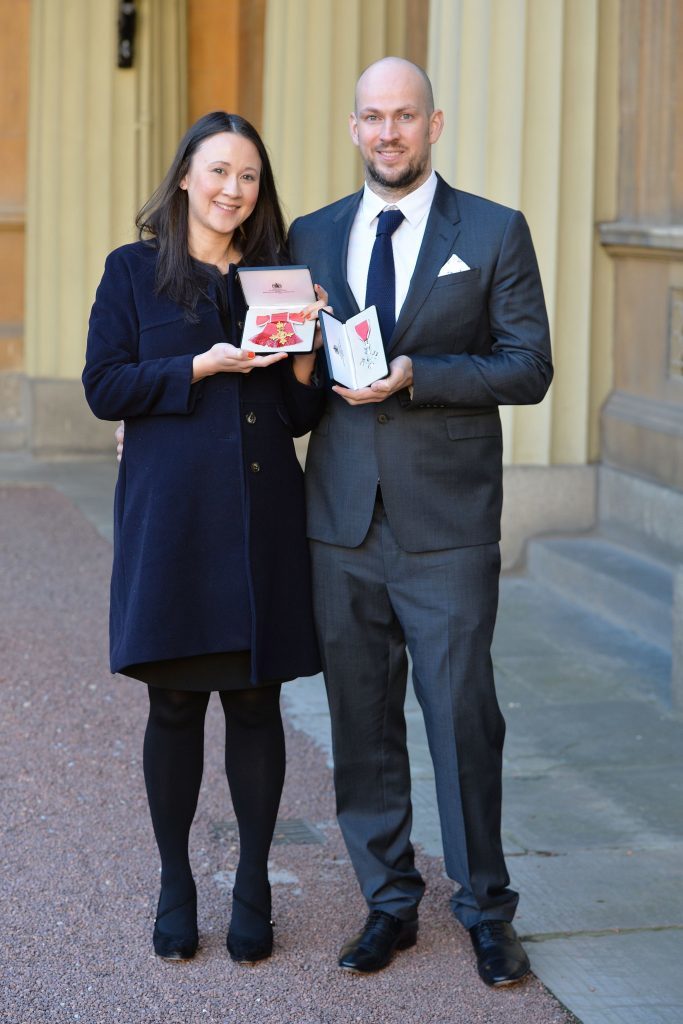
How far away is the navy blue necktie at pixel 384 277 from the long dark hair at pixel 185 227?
0.26m

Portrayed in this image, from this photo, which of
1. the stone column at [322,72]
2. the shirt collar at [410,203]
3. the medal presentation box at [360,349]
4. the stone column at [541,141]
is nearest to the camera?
the medal presentation box at [360,349]

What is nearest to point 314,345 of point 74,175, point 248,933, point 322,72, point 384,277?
point 384,277

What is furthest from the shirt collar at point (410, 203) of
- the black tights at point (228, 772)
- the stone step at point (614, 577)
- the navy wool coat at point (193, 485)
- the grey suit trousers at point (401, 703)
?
the stone step at point (614, 577)

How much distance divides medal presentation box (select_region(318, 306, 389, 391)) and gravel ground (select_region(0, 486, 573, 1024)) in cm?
140

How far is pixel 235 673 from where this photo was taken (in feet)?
12.1

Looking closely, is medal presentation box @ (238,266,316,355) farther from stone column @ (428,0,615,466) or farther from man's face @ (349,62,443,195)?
stone column @ (428,0,615,466)

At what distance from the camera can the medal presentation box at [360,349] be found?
3.42 m

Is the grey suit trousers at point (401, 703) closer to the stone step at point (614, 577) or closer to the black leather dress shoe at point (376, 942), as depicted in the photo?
the black leather dress shoe at point (376, 942)

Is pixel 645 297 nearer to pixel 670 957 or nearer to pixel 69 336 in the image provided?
pixel 670 957

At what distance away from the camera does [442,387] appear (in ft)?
11.7

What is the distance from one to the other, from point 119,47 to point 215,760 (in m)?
8.41

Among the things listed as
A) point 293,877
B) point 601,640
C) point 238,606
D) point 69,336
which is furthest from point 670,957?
point 69,336

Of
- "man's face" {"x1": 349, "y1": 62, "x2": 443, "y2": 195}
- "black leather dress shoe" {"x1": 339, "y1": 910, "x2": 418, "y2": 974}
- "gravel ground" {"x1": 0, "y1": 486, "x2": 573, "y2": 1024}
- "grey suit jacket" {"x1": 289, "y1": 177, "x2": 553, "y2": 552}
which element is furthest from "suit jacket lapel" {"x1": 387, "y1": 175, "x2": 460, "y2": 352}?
"gravel ground" {"x1": 0, "y1": 486, "x2": 573, "y2": 1024}

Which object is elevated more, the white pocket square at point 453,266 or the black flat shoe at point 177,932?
the white pocket square at point 453,266
